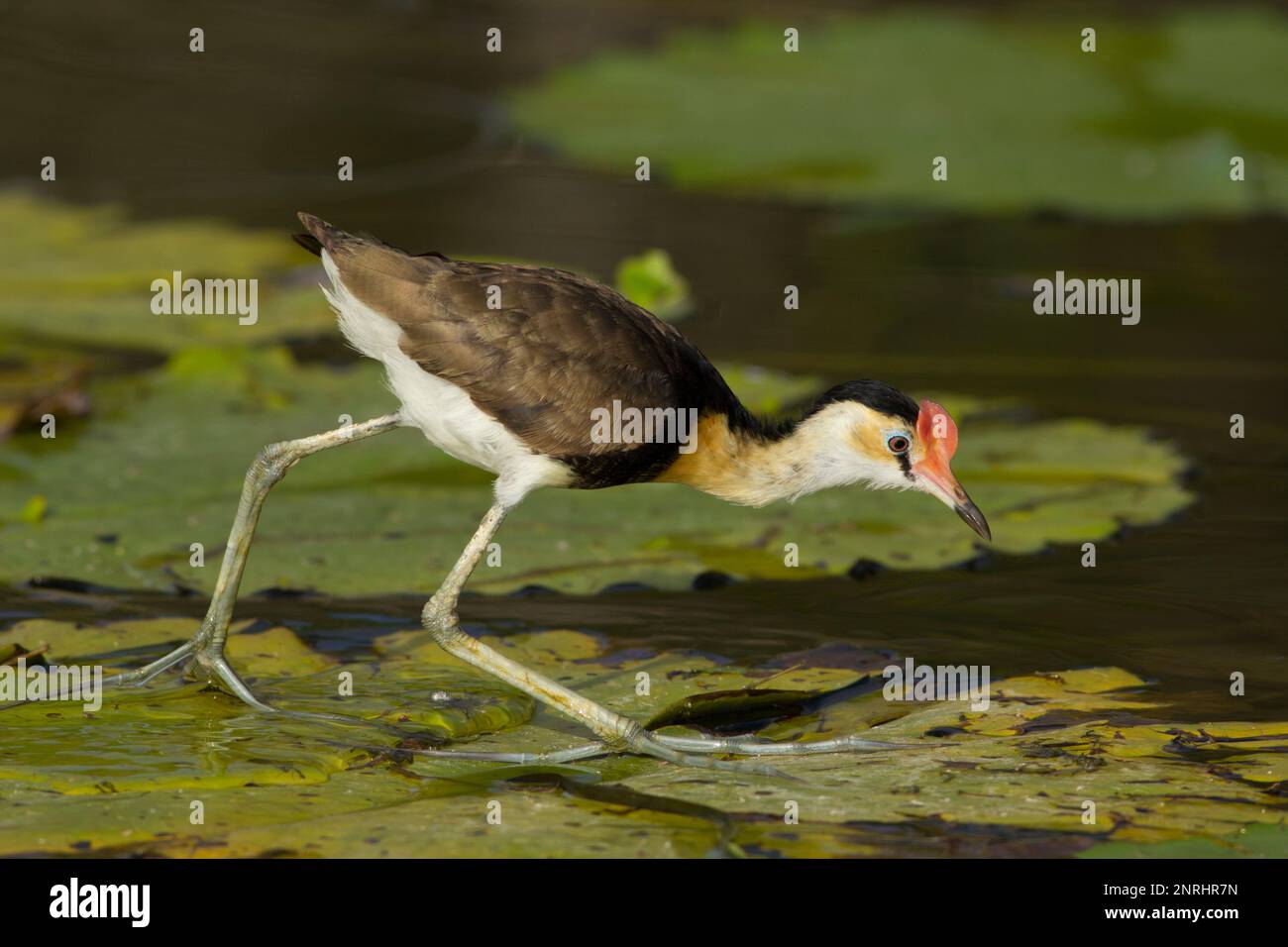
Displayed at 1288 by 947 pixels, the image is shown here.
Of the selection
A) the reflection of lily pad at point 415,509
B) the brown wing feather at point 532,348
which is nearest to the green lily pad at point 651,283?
the reflection of lily pad at point 415,509

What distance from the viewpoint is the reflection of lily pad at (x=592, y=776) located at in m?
4.85

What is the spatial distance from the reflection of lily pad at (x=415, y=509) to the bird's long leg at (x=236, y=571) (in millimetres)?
568

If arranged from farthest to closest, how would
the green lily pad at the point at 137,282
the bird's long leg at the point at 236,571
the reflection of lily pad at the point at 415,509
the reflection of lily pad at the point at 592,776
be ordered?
1. the green lily pad at the point at 137,282
2. the reflection of lily pad at the point at 415,509
3. the bird's long leg at the point at 236,571
4. the reflection of lily pad at the point at 592,776

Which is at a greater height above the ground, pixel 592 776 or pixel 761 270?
pixel 761 270

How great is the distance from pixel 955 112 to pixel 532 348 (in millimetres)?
8803

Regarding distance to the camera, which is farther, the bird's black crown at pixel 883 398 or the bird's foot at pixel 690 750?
the bird's black crown at pixel 883 398

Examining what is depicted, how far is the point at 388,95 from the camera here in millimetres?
14984

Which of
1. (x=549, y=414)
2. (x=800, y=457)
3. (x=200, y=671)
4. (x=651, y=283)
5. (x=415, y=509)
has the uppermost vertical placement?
(x=651, y=283)

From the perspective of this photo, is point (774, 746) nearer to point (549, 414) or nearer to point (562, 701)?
point (562, 701)

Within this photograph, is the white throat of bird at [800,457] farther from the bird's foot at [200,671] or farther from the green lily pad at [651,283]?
the green lily pad at [651,283]

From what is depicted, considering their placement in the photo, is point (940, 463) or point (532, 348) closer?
point (532, 348)

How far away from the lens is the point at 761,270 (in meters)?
12.2

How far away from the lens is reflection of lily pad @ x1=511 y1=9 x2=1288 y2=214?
13039mm

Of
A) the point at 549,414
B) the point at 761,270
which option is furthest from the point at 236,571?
the point at 761,270
